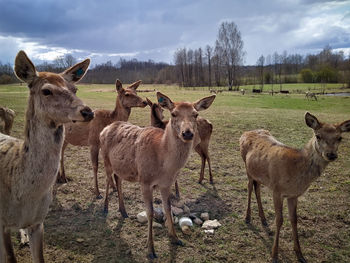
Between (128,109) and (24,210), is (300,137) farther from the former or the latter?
(24,210)

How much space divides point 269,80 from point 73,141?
86.5 meters

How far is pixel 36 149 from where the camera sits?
304 centimetres

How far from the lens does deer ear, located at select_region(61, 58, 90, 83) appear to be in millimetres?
3459

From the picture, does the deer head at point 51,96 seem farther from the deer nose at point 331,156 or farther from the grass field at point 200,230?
the deer nose at point 331,156

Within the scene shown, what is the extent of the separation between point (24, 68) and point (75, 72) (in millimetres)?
669

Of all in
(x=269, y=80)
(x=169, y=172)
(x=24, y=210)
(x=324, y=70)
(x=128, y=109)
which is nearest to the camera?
(x=24, y=210)

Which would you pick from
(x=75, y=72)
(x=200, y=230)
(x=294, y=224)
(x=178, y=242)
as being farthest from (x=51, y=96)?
(x=294, y=224)

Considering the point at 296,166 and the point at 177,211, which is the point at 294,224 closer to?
the point at 296,166

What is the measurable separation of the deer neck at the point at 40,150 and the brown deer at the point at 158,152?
1790 mm

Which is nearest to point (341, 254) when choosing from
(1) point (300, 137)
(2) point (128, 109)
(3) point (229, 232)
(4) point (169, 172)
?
(3) point (229, 232)

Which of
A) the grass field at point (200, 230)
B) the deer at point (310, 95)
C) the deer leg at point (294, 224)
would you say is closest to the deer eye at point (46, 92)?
the grass field at point (200, 230)

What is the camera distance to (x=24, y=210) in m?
3.19

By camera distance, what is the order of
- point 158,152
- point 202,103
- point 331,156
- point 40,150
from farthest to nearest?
point 202,103
point 158,152
point 331,156
point 40,150

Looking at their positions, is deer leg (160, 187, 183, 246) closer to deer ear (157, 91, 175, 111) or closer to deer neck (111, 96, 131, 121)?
deer ear (157, 91, 175, 111)
